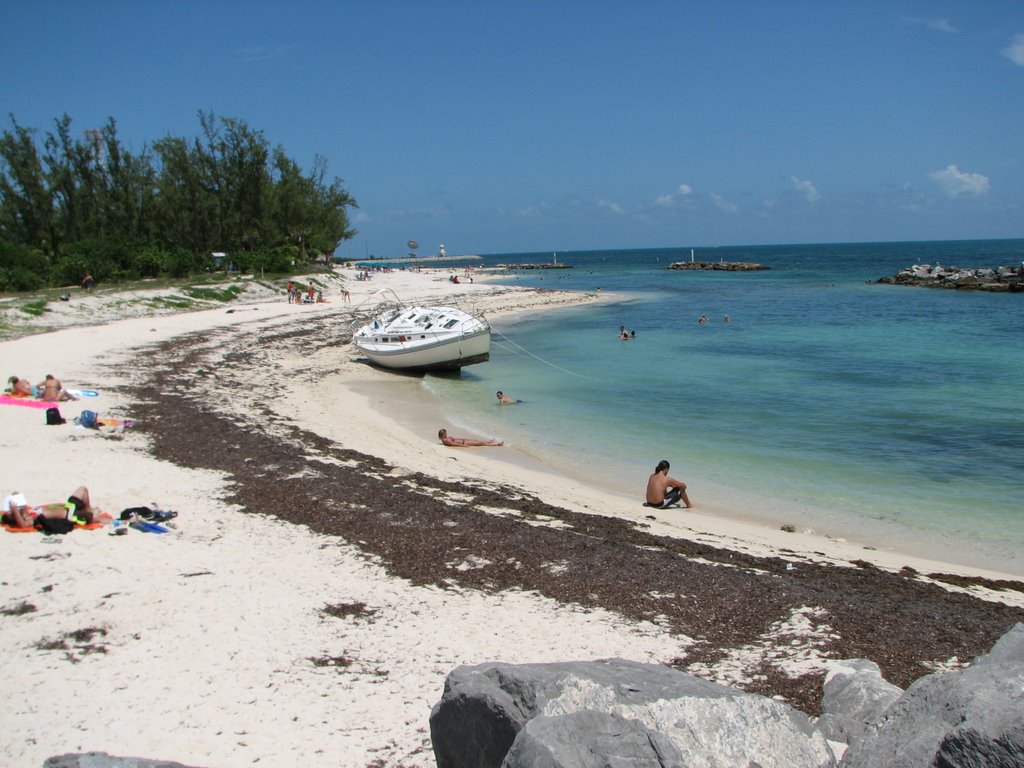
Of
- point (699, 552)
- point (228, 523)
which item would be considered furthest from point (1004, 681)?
point (228, 523)

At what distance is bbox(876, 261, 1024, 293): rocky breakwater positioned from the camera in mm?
63906

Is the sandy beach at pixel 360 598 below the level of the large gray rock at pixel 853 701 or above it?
below

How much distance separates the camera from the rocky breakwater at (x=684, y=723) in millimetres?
3578

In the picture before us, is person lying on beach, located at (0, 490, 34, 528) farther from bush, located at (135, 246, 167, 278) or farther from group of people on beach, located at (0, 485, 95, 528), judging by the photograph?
bush, located at (135, 246, 167, 278)

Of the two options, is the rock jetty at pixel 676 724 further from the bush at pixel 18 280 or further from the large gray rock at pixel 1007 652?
the bush at pixel 18 280

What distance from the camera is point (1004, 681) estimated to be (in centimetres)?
383

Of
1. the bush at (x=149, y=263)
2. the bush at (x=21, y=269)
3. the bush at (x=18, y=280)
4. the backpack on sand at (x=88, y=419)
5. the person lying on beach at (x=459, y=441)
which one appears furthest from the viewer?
the bush at (x=149, y=263)

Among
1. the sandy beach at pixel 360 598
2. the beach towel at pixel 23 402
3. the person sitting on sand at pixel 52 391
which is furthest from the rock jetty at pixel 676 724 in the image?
the person sitting on sand at pixel 52 391

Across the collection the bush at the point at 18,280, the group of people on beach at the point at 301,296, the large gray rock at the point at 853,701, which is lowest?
the large gray rock at the point at 853,701

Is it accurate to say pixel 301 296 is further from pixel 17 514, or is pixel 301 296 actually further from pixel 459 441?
pixel 17 514

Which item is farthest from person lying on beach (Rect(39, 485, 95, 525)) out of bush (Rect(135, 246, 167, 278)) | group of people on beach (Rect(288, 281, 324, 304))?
bush (Rect(135, 246, 167, 278))

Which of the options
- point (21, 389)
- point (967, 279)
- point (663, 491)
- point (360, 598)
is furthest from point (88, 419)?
point (967, 279)

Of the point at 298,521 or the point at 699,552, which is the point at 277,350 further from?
the point at 699,552

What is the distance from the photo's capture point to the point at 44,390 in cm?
1717
